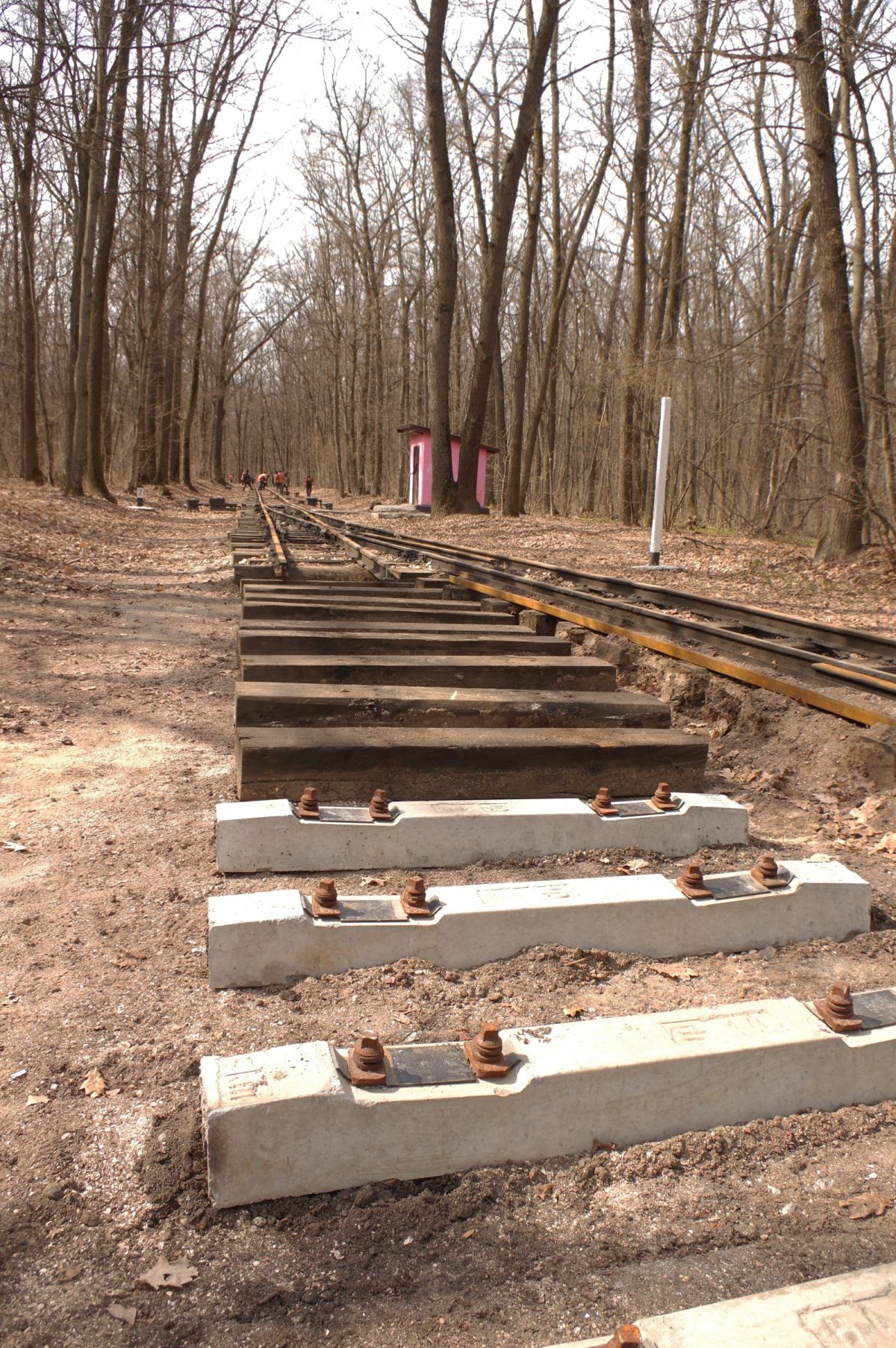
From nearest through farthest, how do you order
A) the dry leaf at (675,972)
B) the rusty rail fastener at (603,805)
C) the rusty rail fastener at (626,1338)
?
the rusty rail fastener at (626,1338) < the dry leaf at (675,972) < the rusty rail fastener at (603,805)

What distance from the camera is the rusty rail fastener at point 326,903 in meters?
2.43

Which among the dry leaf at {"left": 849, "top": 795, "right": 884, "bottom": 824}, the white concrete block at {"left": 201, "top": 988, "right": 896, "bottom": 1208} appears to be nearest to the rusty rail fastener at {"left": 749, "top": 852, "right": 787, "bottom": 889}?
the white concrete block at {"left": 201, "top": 988, "right": 896, "bottom": 1208}

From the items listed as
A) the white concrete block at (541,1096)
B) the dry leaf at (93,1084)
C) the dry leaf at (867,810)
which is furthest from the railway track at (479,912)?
the dry leaf at (867,810)

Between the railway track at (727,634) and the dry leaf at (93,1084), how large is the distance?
352cm

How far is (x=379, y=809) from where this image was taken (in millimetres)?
2982

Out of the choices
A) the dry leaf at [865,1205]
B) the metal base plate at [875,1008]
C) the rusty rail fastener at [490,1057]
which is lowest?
the dry leaf at [865,1205]

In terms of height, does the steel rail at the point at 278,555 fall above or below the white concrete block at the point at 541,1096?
above

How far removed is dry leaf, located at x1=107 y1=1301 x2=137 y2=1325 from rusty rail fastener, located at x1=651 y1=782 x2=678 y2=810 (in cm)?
212

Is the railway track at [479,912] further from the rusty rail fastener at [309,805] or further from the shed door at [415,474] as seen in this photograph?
the shed door at [415,474]

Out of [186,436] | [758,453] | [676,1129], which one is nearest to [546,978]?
[676,1129]

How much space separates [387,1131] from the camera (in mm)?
1832

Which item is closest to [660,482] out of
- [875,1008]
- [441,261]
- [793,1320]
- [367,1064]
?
[875,1008]

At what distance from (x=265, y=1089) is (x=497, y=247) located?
2167cm

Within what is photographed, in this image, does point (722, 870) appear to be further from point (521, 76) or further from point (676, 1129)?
point (521, 76)
